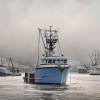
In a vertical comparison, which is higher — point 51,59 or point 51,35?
point 51,35

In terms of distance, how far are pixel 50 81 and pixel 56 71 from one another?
231 inches

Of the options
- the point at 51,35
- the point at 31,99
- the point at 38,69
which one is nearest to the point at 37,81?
the point at 38,69

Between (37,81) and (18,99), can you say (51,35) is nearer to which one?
(37,81)

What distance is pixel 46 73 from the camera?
478 feet

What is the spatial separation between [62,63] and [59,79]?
6096mm

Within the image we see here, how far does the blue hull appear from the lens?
14462 centimetres

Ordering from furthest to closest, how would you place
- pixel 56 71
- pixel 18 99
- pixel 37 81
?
pixel 37 81 < pixel 56 71 < pixel 18 99

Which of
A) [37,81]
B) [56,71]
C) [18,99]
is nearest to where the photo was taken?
[18,99]

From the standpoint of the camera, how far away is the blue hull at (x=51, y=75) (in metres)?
145

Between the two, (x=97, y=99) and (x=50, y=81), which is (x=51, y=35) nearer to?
(x=50, y=81)

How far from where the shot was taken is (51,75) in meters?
146

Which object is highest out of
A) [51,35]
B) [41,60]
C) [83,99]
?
[51,35]

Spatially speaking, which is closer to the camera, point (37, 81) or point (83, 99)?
point (83, 99)

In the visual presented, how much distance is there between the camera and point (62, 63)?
147500 millimetres
